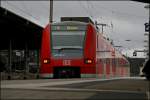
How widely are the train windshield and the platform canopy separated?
4.53 meters

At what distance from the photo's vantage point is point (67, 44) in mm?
27484

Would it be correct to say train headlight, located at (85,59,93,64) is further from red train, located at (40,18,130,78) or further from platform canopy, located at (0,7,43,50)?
platform canopy, located at (0,7,43,50)

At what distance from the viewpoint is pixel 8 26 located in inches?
1545

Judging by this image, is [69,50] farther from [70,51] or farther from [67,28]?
[67,28]

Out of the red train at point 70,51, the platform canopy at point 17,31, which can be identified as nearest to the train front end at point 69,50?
the red train at point 70,51

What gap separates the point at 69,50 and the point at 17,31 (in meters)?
15.7

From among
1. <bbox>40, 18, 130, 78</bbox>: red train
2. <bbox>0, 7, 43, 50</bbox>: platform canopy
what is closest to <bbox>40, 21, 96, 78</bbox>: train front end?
<bbox>40, 18, 130, 78</bbox>: red train

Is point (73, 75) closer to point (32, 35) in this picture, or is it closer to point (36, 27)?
point (36, 27)

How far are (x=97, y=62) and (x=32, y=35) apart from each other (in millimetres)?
18400

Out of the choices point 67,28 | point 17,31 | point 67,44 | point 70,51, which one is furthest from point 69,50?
point 17,31

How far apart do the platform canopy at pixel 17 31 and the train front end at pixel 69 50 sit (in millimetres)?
4359

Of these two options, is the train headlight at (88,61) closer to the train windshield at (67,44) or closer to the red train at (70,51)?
the red train at (70,51)

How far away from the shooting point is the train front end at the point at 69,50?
27203 mm

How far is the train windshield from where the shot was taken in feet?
89.5
